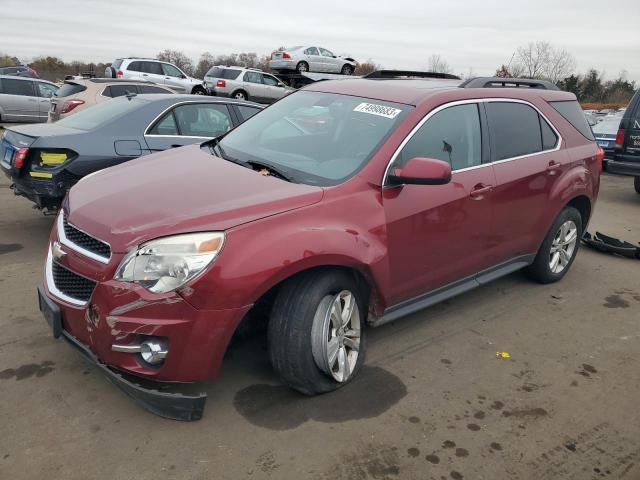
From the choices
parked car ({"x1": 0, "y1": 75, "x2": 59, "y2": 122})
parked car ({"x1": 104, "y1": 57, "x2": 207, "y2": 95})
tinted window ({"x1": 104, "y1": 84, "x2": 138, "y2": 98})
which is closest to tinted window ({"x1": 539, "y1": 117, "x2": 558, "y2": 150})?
tinted window ({"x1": 104, "y1": 84, "x2": 138, "y2": 98})

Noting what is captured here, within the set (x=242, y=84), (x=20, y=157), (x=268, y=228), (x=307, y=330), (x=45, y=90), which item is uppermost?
(x=268, y=228)

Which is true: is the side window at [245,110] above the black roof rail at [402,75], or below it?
below

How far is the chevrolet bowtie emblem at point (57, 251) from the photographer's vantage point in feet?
9.84

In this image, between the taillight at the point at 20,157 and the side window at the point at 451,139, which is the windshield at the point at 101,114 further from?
the side window at the point at 451,139

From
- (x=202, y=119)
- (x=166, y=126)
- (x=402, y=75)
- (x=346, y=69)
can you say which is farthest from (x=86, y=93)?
(x=346, y=69)

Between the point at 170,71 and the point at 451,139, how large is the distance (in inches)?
795

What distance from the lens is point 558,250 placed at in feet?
16.9

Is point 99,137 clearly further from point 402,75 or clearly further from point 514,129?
point 514,129

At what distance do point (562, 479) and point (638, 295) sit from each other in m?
3.10

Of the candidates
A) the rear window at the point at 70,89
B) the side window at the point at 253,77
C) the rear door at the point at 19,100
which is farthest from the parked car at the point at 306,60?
A: the rear window at the point at 70,89

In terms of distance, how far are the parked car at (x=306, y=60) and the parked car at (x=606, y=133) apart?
14.6 m

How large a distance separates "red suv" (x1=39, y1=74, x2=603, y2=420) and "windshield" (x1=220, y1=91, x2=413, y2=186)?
0.05 ft

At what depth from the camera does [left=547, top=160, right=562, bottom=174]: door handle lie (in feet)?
15.1

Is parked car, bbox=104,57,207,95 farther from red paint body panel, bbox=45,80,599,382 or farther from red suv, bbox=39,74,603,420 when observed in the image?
red paint body panel, bbox=45,80,599,382
